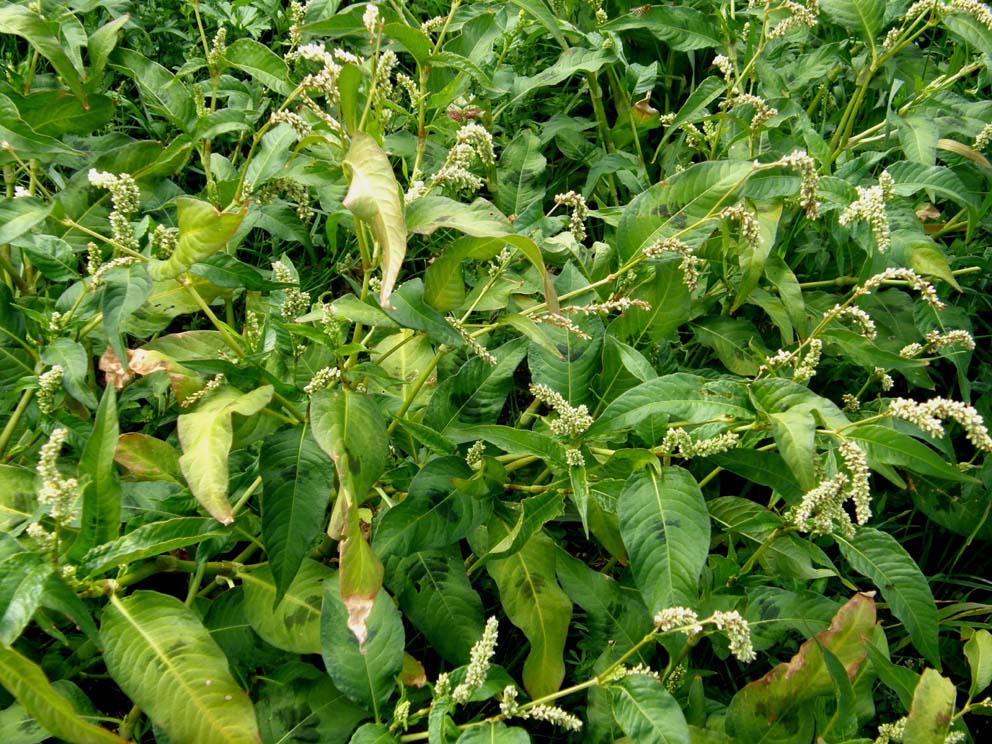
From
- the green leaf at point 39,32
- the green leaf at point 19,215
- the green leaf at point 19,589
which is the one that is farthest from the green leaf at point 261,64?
the green leaf at point 19,589

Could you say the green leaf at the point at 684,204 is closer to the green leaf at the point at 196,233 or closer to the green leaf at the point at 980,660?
the green leaf at the point at 196,233

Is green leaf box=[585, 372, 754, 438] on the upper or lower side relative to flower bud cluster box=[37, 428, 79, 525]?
upper

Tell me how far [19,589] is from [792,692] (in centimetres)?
127

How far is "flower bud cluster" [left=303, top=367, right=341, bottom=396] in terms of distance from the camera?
1611 millimetres

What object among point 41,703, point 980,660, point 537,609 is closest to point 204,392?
point 41,703

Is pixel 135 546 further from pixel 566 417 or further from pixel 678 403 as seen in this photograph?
pixel 678 403

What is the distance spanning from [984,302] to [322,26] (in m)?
1.79

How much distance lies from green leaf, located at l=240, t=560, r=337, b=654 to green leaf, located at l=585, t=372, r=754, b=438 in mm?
564

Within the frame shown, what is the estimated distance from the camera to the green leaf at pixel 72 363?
1713mm

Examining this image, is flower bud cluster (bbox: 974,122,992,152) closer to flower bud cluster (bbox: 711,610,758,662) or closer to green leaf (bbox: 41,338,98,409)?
flower bud cluster (bbox: 711,610,758,662)

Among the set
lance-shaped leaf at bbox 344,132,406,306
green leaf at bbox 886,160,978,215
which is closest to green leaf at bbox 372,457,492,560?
lance-shaped leaf at bbox 344,132,406,306

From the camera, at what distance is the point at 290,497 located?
5.14ft

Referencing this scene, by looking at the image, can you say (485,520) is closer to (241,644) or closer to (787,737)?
(241,644)

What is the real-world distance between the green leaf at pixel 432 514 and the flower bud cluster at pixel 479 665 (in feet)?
0.78
